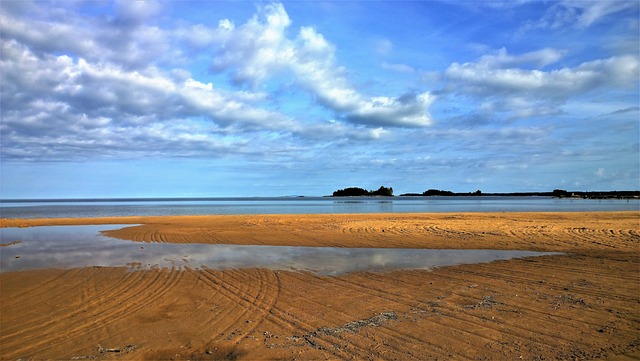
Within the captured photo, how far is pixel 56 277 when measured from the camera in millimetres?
11562

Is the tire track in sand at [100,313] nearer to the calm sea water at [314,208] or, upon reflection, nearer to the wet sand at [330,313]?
the wet sand at [330,313]

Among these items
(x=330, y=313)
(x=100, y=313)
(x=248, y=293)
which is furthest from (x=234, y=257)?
(x=330, y=313)

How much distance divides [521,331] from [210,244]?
15.5 metres

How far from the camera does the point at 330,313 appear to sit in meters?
7.62

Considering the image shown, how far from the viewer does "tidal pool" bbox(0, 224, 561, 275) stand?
13.0 metres

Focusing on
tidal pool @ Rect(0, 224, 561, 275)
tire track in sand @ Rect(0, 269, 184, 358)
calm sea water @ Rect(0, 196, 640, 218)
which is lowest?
tire track in sand @ Rect(0, 269, 184, 358)

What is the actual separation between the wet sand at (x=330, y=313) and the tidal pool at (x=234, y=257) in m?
1.05

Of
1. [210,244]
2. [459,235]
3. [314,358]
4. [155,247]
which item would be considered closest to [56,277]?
[155,247]

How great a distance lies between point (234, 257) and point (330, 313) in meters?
8.10

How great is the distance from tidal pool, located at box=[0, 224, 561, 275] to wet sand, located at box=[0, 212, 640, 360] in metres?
1.05

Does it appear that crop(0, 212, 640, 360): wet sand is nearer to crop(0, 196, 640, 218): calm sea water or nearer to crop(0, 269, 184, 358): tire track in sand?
crop(0, 269, 184, 358): tire track in sand

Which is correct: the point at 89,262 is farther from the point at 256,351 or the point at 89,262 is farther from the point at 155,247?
the point at 256,351

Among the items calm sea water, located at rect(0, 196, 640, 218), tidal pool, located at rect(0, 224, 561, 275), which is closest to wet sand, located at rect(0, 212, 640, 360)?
tidal pool, located at rect(0, 224, 561, 275)

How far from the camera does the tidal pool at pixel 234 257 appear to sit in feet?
42.7
